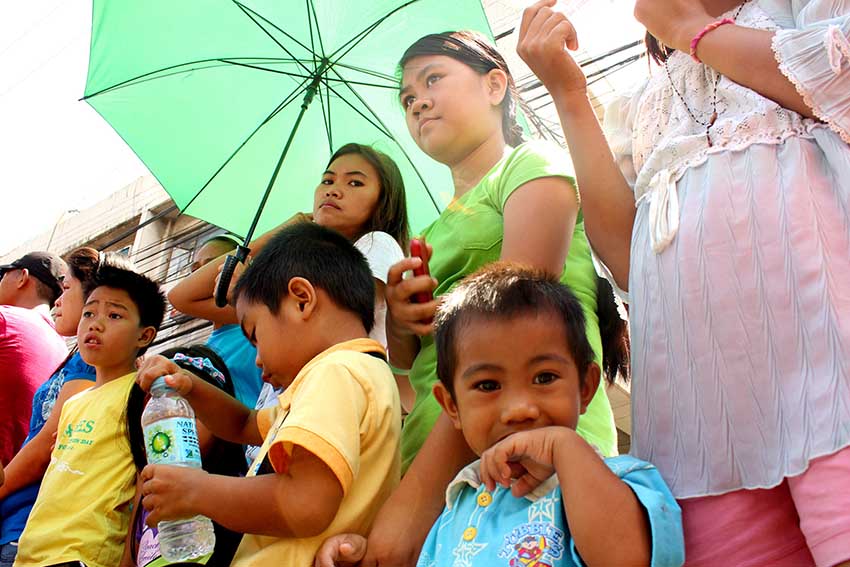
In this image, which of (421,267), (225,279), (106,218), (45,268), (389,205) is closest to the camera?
(421,267)

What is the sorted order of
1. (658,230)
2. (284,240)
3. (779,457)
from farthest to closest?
(284,240)
(658,230)
(779,457)

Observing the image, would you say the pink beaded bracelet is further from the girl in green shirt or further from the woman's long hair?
the woman's long hair

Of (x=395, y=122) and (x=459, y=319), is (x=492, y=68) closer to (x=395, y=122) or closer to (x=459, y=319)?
(x=395, y=122)

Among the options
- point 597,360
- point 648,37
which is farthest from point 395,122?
point 597,360

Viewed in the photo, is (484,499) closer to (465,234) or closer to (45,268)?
(465,234)

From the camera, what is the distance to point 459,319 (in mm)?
1841

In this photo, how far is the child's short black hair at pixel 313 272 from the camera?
2262mm

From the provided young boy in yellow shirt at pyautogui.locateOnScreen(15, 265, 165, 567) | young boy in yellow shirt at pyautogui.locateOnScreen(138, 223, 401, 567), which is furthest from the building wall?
young boy in yellow shirt at pyautogui.locateOnScreen(138, 223, 401, 567)

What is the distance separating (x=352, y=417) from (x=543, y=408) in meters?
0.43

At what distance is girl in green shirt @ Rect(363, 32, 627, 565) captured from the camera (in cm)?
181

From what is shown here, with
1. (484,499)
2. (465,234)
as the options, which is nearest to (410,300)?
(465,234)

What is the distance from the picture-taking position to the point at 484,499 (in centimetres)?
162

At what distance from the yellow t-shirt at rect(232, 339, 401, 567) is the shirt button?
0.30 m

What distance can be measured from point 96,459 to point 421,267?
144cm
